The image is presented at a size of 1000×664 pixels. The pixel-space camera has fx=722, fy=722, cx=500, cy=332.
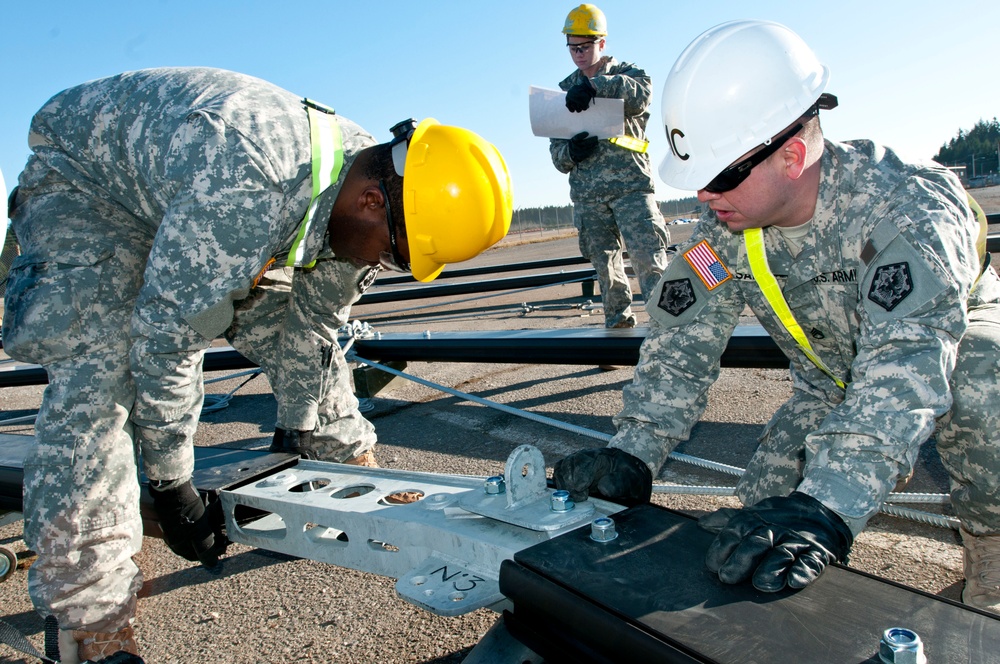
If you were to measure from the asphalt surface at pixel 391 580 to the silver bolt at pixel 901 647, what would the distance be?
1.17 metres

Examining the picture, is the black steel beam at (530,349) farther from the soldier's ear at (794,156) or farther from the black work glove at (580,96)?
the black work glove at (580,96)

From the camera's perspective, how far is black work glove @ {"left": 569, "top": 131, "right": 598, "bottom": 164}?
15.7 ft


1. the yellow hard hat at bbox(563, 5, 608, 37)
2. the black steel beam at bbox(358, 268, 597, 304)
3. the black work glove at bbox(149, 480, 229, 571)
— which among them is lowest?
the black work glove at bbox(149, 480, 229, 571)

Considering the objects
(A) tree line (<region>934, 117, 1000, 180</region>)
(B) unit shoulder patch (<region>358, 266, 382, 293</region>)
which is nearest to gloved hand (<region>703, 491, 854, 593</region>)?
(B) unit shoulder patch (<region>358, 266, 382, 293</region>)

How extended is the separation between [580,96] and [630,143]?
50 centimetres

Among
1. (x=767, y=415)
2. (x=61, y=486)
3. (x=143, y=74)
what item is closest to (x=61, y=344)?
(x=61, y=486)

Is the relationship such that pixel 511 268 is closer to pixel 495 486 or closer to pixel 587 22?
pixel 587 22

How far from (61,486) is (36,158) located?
101 centimetres

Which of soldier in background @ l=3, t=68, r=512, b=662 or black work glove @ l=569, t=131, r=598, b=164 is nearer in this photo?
soldier in background @ l=3, t=68, r=512, b=662

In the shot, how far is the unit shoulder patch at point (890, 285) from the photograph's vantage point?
1534 millimetres

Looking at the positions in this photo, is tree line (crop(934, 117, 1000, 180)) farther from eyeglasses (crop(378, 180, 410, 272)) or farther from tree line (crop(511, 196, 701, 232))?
eyeglasses (crop(378, 180, 410, 272))

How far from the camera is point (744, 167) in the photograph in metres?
1.81

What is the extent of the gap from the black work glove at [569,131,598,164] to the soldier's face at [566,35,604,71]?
0.53 meters

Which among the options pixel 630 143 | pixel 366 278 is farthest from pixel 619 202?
pixel 366 278
